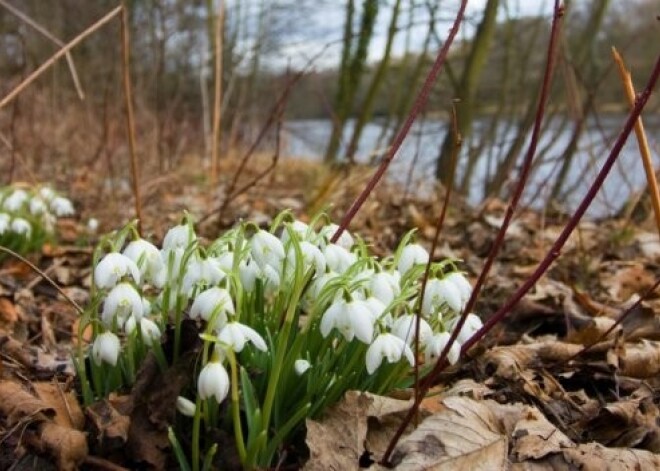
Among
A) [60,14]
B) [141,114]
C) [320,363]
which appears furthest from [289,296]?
[60,14]

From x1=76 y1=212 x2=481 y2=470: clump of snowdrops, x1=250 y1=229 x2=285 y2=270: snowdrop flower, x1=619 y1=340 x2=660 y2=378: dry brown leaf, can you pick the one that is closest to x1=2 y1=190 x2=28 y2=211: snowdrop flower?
x1=76 y1=212 x2=481 y2=470: clump of snowdrops

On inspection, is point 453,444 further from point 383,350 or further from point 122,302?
point 122,302

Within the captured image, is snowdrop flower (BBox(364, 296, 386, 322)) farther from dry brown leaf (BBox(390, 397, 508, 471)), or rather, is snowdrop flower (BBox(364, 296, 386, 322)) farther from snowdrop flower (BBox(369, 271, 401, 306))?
dry brown leaf (BBox(390, 397, 508, 471))

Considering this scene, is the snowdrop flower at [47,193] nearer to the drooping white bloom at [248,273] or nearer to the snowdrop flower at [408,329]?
the drooping white bloom at [248,273]

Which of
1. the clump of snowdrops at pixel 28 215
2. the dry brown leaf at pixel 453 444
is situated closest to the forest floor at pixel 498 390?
the dry brown leaf at pixel 453 444

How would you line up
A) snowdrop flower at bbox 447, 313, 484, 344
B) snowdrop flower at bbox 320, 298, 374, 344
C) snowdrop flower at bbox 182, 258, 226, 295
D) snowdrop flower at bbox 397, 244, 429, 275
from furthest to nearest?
Result: snowdrop flower at bbox 397, 244, 429, 275, snowdrop flower at bbox 447, 313, 484, 344, snowdrop flower at bbox 182, 258, 226, 295, snowdrop flower at bbox 320, 298, 374, 344
